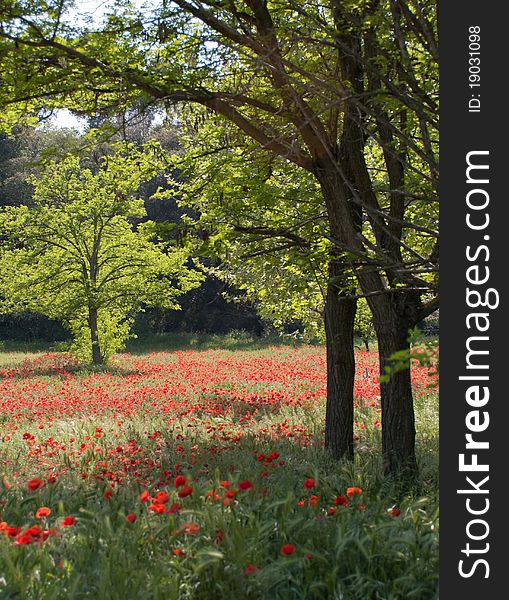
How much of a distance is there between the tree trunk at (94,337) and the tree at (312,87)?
18096mm

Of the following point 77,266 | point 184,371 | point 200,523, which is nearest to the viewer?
point 200,523

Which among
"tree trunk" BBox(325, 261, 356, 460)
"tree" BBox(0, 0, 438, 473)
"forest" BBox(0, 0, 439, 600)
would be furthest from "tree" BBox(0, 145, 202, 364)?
"tree" BBox(0, 0, 438, 473)

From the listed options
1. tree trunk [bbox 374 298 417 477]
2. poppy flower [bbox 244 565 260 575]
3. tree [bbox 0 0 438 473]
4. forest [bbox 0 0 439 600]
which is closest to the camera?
poppy flower [bbox 244 565 260 575]

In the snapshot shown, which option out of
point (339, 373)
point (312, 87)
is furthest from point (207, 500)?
point (339, 373)

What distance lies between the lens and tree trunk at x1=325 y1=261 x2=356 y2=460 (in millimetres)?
8828

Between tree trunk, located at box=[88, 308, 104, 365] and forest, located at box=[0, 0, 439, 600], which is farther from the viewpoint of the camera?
tree trunk, located at box=[88, 308, 104, 365]

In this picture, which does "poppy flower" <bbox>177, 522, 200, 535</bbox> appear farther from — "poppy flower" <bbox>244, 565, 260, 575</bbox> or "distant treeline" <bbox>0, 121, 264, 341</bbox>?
"distant treeline" <bbox>0, 121, 264, 341</bbox>

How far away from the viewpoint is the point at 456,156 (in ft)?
11.0

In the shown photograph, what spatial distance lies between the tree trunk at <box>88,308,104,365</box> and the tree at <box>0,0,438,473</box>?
59.4ft

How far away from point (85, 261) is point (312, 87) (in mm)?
21312

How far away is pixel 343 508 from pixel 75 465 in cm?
524

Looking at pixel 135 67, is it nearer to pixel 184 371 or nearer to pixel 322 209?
pixel 322 209

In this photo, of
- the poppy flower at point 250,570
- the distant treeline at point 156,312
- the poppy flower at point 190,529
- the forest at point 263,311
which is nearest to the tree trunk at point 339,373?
the forest at point 263,311

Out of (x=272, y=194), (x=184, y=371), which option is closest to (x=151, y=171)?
(x=272, y=194)
